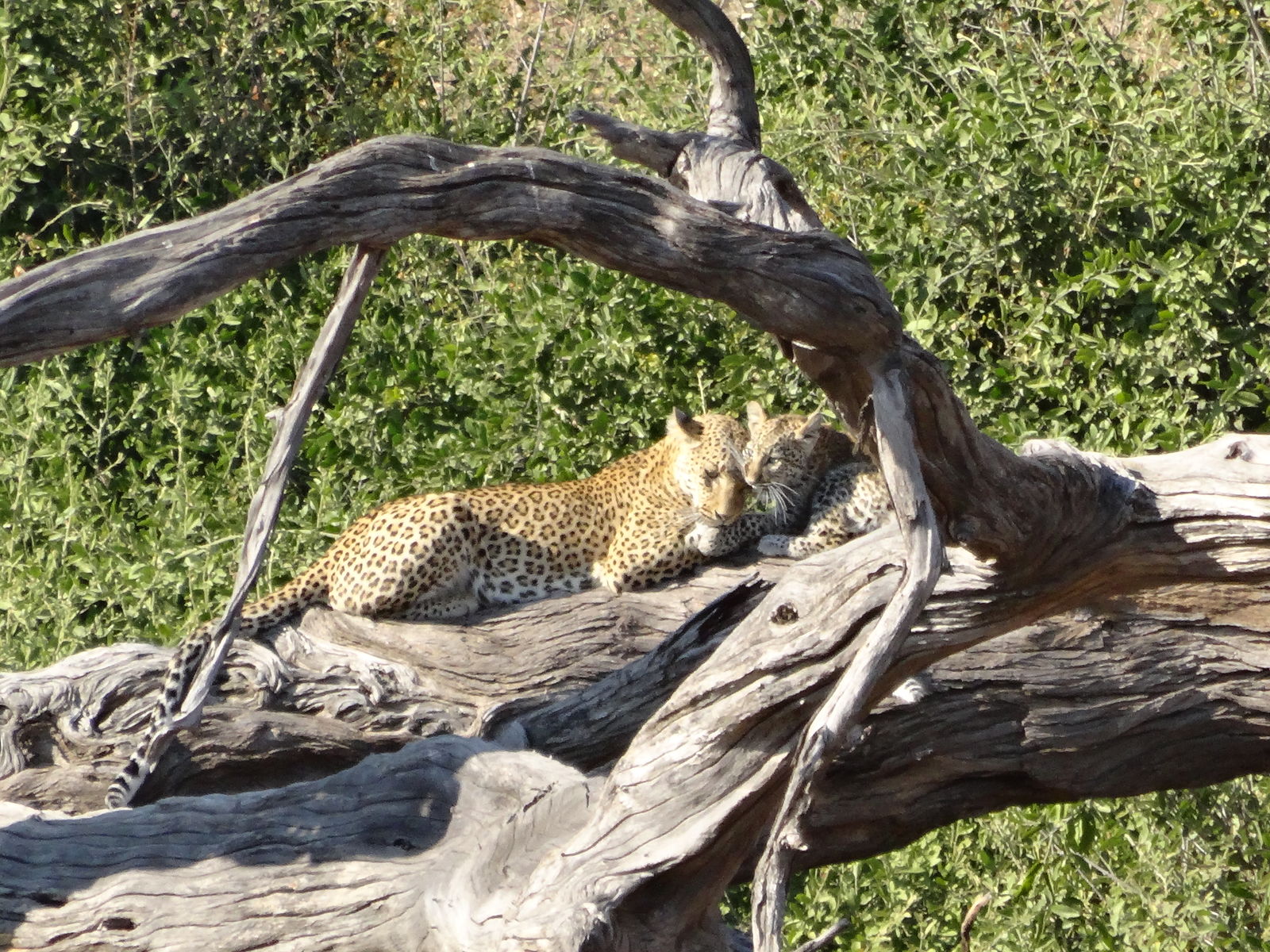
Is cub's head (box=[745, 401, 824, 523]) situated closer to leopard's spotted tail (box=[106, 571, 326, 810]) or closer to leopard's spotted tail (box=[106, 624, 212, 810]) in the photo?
leopard's spotted tail (box=[106, 571, 326, 810])

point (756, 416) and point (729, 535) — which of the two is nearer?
point (729, 535)

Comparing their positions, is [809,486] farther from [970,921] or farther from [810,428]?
[970,921]

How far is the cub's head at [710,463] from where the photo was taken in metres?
7.17

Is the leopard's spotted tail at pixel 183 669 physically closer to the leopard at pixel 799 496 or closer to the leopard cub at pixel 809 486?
the leopard at pixel 799 496

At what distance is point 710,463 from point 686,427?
0.84ft

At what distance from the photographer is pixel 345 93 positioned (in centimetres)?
1160

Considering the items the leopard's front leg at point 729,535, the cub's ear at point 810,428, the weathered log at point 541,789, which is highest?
the cub's ear at point 810,428

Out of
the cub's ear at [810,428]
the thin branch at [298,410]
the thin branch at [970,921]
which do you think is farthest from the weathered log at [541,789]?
the cub's ear at [810,428]

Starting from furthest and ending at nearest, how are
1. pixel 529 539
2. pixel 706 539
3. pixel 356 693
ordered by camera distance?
pixel 706 539, pixel 529 539, pixel 356 693

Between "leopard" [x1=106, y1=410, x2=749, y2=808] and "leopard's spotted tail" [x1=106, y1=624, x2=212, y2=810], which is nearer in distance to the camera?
"leopard's spotted tail" [x1=106, y1=624, x2=212, y2=810]

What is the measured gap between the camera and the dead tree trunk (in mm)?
3658

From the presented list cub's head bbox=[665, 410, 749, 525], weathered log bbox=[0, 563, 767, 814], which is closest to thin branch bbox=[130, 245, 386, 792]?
weathered log bbox=[0, 563, 767, 814]

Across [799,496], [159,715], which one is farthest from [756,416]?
[159,715]

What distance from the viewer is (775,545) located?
721 centimetres
